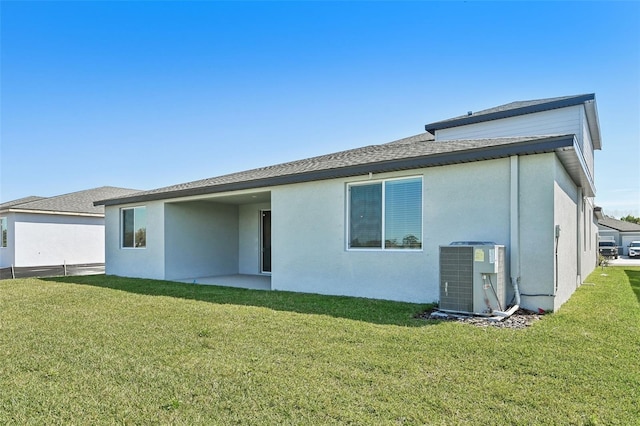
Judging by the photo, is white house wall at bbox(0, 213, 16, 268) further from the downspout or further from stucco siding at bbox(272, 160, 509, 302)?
the downspout

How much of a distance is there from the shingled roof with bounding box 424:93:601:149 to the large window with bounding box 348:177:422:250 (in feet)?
24.8

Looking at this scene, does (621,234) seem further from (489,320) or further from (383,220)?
(489,320)

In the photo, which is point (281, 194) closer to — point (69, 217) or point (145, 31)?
point (145, 31)

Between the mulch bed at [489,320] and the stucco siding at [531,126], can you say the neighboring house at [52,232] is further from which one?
the mulch bed at [489,320]

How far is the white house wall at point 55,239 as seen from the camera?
20250 millimetres

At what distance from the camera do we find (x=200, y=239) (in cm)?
1380

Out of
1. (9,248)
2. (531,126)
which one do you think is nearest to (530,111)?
(531,126)

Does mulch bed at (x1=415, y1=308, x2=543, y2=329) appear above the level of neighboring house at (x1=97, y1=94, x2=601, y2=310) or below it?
below

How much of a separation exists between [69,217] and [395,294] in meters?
21.2

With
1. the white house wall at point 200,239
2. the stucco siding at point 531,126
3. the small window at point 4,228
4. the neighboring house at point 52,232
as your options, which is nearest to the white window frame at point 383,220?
the stucco siding at point 531,126

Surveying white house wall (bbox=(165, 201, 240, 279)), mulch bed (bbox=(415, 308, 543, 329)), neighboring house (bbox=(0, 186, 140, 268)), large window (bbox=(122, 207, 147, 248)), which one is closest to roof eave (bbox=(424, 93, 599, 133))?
white house wall (bbox=(165, 201, 240, 279))

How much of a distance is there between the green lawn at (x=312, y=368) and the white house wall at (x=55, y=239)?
1667cm

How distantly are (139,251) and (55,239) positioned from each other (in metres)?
11.3

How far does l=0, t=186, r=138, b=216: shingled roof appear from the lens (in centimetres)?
2053
